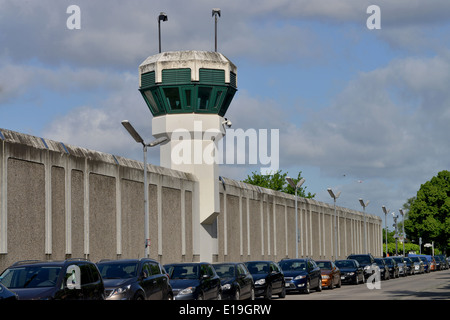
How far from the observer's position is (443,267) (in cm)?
9681

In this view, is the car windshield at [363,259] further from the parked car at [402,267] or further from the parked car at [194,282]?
the parked car at [194,282]

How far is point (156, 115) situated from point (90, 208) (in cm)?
1652

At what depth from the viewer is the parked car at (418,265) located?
2997 inches

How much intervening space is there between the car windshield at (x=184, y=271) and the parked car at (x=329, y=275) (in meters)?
18.7

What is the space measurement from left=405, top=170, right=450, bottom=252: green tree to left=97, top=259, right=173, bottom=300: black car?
367 ft

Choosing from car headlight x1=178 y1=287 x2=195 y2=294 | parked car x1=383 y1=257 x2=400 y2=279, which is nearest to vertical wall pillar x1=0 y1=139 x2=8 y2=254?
car headlight x1=178 y1=287 x2=195 y2=294

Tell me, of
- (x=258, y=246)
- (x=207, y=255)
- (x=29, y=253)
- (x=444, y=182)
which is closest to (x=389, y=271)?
(x=258, y=246)

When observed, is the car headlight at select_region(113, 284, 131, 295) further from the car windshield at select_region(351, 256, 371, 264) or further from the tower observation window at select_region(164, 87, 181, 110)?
the car windshield at select_region(351, 256, 371, 264)

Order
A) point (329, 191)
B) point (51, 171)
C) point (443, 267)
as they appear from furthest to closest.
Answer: point (443, 267) → point (329, 191) → point (51, 171)

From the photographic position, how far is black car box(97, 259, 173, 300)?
2133cm

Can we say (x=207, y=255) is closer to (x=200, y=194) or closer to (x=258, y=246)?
(x=200, y=194)

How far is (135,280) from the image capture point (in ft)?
72.3

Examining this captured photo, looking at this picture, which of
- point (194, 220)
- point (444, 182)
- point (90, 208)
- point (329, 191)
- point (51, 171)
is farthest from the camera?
point (444, 182)

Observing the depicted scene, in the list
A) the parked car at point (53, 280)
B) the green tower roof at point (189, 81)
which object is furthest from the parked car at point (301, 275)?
the parked car at point (53, 280)
